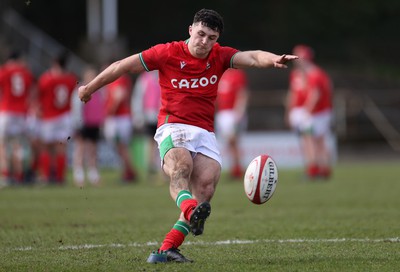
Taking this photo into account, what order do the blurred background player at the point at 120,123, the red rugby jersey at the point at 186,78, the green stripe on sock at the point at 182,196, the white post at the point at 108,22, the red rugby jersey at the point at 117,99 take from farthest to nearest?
the white post at the point at 108,22, the red rugby jersey at the point at 117,99, the blurred background player at the point at 120,123, the red rugby jersey at the point at 186,78, the green stripe on sock at the point at 182,196

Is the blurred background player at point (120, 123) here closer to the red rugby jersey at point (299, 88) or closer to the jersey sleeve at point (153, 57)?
the red rugby jersey at point (299, 88)

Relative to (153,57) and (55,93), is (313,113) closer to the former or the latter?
(55,93)

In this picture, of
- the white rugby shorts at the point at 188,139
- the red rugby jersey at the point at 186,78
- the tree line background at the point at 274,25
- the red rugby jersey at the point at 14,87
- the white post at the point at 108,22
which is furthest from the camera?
the tree line background at the point at 274,25

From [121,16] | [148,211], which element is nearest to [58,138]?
[148,211]

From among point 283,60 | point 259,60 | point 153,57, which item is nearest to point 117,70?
point 153,57

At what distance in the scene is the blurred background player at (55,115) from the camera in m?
18.3

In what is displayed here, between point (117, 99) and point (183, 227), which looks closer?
point (183, 227)

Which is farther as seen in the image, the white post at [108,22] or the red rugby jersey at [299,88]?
the white post at [108,22]

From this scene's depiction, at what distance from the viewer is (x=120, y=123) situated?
19391 millimetres

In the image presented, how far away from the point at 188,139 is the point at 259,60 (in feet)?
2.95

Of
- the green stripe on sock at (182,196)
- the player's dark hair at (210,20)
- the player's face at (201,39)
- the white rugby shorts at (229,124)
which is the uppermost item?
the player's dark hair at (210,20)

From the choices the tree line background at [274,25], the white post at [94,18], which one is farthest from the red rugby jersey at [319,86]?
the tree line background at [274,25]

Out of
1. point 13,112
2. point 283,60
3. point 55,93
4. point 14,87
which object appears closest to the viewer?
point 283,60

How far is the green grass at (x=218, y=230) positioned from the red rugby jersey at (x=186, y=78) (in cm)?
123
